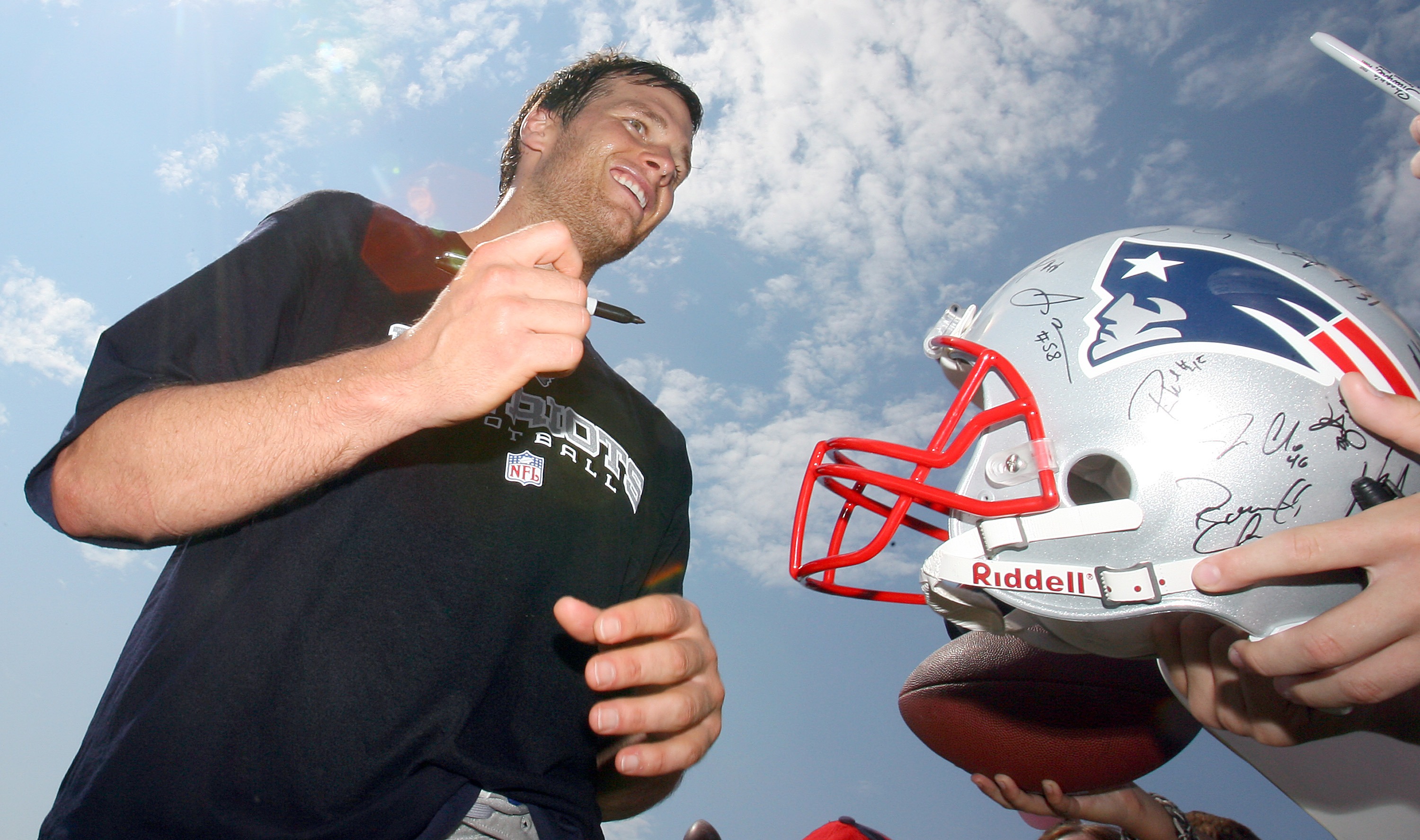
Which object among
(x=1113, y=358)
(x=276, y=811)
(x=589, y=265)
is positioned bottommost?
(x=276, y=811)

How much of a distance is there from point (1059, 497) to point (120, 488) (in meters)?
1.93

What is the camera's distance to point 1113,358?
5.58 ft

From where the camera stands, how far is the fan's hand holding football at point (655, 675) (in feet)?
4.44

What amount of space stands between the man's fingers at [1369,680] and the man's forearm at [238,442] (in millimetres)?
1833

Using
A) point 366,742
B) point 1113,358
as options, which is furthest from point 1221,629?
point 366,742

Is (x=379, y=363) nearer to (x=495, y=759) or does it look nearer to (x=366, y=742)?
(x=366, y=742)

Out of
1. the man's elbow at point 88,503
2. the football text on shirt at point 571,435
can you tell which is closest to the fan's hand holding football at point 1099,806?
the football text on shirt at point 571,435

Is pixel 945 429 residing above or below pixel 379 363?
above

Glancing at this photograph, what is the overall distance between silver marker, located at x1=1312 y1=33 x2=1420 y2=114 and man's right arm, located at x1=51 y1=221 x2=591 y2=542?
204 cm

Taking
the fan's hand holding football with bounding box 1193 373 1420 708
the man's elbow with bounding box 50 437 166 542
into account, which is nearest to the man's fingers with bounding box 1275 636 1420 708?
the fan's hand holding football with bounding box 1193 373 1420 708

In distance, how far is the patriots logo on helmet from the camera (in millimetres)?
1597

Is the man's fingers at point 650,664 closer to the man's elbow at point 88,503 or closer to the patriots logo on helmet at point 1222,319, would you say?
the man's elbow at point 88,503

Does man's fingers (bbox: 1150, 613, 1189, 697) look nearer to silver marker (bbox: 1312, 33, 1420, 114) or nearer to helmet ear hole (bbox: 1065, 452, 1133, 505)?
helmet ear hole (bbox: 1065, 452, 1133, 505)

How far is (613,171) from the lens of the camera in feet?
9.66
